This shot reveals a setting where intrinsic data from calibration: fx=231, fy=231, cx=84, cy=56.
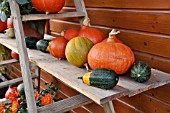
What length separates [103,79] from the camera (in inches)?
30.1

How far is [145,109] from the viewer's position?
1.18 metres

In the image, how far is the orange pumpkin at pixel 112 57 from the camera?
2.76 ft

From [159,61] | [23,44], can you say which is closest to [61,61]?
[23,44]

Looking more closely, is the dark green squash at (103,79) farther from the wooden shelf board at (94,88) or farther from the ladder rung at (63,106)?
the ladder rung at (63,106)

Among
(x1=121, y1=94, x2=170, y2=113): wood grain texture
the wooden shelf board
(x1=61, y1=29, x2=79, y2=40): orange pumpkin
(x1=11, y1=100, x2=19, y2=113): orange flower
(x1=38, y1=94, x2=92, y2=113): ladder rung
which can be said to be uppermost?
(x1=61, y1=29, x2=79, y2=40): orange pumpkin

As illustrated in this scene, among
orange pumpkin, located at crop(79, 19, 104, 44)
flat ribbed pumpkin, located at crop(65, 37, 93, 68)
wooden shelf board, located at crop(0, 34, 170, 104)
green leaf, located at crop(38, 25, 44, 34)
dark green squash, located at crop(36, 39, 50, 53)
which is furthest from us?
green leaf, located at crop(38, 25, 44, 34)

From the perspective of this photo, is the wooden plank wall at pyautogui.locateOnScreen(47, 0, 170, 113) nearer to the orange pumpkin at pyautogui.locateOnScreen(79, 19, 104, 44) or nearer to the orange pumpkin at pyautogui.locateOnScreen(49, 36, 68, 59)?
the orange pumpkin at pyautogui.locateOnScreen(79, 19, 104, 44)

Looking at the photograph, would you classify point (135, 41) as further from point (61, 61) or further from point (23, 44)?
point (23, 44)

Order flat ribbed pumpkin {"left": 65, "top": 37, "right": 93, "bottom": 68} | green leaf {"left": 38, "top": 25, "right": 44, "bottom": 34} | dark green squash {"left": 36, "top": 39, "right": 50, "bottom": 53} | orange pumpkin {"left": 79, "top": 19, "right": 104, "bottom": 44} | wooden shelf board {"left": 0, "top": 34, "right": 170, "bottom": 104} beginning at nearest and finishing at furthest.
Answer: wooden shelf board {"left": 0, "top": 34, "right": 170, "bottom": 104}, flat ribbed pumpkin {"left": 65, "top": 37, "right": 93, "bottom": 68}, orange pumpkin {"left": 79, "top": 19, "right": 104, "bottom": 44}, dark green squash {"left": 36, "top": 39, "right": 50, "bottom": 53}, green leaf {"left": 38, "top": 25, "right": 44, "bottom": 34}

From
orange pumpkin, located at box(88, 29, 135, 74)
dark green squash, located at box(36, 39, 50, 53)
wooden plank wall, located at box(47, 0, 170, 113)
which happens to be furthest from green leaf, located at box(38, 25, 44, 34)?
orange pumpkin, located at box(88, 29, 135, 74)

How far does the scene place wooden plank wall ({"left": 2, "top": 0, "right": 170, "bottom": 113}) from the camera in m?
0.99

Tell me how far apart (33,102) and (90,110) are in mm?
741

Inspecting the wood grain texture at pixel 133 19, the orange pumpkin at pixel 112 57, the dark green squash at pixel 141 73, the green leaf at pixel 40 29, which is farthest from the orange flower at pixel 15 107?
the dark green squash at pixel 141 73

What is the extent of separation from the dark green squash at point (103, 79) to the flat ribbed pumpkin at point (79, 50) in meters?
0.16
